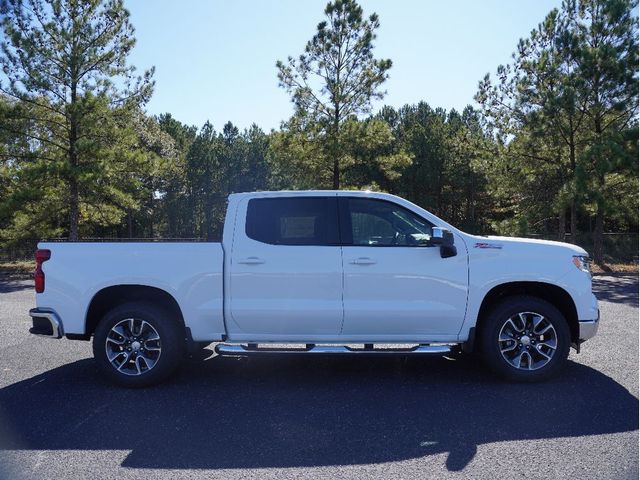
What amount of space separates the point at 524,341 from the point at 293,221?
255 centimetres

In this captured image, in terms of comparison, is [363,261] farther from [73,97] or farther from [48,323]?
[73,97]

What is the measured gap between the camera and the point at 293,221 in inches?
226

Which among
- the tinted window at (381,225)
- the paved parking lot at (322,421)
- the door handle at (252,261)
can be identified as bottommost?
the paved parking lot at (322,421)

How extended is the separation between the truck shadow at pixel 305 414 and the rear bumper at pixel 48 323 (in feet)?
1.80

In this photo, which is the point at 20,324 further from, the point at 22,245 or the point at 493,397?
the point at 22,245

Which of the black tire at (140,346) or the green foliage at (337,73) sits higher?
the green foliage at (337,73)

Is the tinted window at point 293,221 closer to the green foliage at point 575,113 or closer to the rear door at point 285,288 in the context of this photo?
the rear door at point 285,288

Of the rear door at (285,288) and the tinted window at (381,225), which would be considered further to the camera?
the tinted window at (381,225)

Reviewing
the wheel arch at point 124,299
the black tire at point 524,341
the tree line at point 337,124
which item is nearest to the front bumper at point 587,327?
the black tire at point 524,341

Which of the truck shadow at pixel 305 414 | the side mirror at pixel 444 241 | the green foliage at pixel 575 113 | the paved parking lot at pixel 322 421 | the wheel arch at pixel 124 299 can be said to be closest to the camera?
the paved parking lot at pixel 322 421

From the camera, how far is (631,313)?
984 centimetres

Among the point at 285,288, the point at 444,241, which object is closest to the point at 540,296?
the point at 444,241

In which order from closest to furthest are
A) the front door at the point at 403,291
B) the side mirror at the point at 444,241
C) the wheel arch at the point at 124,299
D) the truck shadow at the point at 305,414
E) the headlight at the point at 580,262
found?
1. the truck shadow at the point at 305,414
2. the side mirror at the point at 444,241
3. the front door at the point at 403,291
4. the headlight at the point at 580,262
5. the wheel arch at the point at 124,299

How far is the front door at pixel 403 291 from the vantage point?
17.7ft
